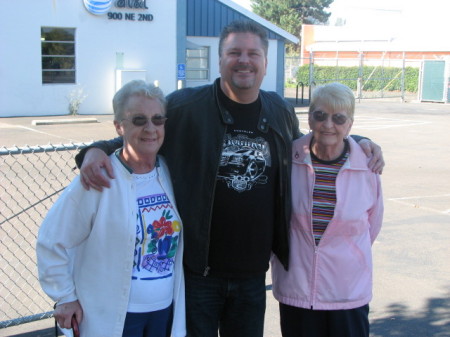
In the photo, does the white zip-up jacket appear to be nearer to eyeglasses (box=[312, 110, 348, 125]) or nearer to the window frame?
eyeglasses (box=[312, 110, 348, 125])

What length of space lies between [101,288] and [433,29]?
5380 cm

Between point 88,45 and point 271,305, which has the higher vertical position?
point 88,45

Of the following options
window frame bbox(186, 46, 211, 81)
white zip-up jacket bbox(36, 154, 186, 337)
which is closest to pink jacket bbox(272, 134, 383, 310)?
white zip-up jacket bbox(36, 154, 186, 337)

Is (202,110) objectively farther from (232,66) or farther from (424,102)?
(424,102)

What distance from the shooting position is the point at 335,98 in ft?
9.96

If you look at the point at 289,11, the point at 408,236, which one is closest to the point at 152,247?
the point at 408,236

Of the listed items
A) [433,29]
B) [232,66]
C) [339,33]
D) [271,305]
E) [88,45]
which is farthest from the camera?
[339,33]

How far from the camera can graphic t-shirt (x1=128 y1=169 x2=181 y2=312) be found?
2.67 metres

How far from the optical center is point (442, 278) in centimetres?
558

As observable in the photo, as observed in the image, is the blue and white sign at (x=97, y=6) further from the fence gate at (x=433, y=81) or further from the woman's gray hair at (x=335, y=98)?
the woman's gray hair at (x=335, y=98)

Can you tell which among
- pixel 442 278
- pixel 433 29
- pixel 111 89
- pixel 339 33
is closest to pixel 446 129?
pixel 111 89

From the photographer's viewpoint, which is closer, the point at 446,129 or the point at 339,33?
the point at 446,129

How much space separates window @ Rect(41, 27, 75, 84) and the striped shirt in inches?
794

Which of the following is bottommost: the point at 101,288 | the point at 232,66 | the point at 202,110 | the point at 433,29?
the point at 101,288
